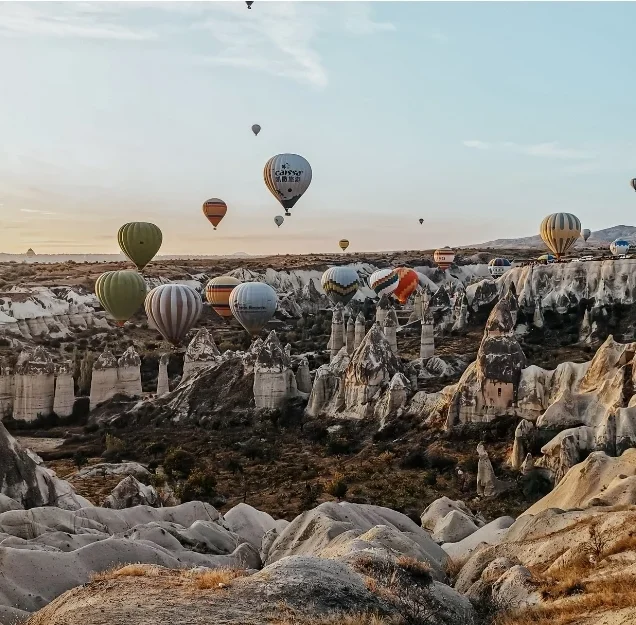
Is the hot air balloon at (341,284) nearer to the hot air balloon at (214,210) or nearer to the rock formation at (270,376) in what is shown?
the hot air balloon at (214,210)

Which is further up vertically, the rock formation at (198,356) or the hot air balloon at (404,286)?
the hot air balloon at (404,286)

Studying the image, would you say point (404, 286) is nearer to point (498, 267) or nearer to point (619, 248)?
point (498, 267)

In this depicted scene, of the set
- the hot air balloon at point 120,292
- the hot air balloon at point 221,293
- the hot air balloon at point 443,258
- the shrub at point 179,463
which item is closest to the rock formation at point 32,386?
the hot air balloon at point 120,292

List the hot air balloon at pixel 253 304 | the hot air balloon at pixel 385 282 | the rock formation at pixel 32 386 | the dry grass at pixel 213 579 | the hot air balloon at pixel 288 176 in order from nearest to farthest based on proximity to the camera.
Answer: the dry grass at pixel 213 579 → the rock formation at pixel 32 386 → the hot air balloon at pixel 253 304 → the hot air balloon at pixel 288 176 → the hot air balloon at pixel 385 282

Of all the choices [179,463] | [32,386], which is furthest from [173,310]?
[179,463]

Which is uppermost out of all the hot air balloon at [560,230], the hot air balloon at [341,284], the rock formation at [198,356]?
the hot air balloon at [560,230]

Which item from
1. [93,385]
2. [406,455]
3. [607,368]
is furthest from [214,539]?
[93,385]

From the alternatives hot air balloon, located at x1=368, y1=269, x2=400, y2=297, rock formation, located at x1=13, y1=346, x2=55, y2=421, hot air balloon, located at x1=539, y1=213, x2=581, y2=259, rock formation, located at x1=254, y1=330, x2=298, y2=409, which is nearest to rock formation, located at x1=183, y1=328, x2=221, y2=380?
rock formation, located at x1=254, y1=330, x2=298, y2=409
